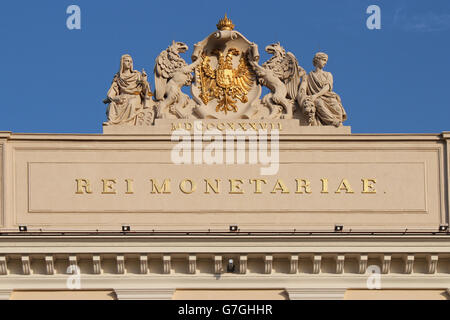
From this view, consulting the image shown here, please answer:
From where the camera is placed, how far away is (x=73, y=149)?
211 ft

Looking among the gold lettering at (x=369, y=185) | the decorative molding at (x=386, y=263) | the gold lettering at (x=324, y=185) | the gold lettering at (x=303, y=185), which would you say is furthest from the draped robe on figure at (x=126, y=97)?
the decorative molding at (x=386, y=263)

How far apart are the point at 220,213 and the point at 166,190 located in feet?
5.74

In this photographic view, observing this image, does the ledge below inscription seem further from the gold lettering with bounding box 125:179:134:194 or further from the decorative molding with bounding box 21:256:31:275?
the decorative molding with bounding box 21:256:31:275

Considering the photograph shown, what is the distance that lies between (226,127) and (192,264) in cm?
487

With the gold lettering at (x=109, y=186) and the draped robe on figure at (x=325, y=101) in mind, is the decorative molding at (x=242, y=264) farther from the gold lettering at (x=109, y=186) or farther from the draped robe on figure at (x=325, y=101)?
the draped robe on figure at (x=325, y=101)

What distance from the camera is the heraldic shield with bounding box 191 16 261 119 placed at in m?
64.8

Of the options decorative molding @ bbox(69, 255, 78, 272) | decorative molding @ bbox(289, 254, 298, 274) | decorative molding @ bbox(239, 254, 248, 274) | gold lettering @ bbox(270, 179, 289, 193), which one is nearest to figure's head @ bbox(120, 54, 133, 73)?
gold lettering @ bbox(270, 179, 289, 193)

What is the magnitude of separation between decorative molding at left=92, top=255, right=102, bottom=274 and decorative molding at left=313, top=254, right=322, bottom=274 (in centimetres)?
610

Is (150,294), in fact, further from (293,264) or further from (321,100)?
(321,100)

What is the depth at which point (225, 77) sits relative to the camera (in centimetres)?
6525

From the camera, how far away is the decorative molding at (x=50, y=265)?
61.5 meters

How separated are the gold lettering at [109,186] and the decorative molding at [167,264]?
3.28m

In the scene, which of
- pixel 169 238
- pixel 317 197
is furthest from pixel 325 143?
pixel 169 238
